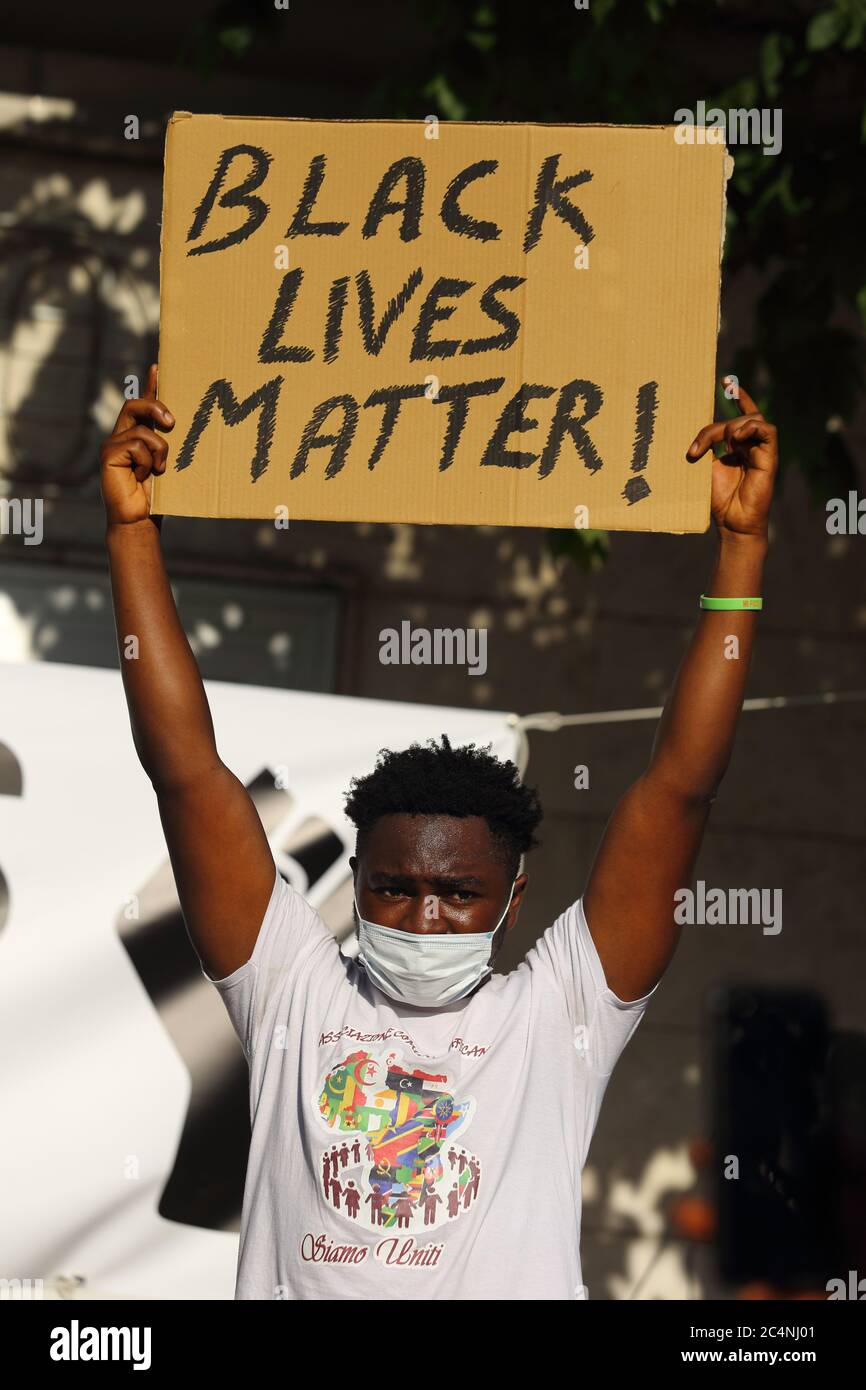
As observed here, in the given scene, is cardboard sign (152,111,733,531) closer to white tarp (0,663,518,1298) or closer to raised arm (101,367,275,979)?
raised arm (101,367,275,979)

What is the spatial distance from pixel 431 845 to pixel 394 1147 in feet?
1.39

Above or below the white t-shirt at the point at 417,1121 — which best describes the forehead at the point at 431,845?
above

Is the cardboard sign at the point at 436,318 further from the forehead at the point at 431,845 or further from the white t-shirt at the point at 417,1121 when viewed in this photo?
the white t-shirt at the point at 417,1121

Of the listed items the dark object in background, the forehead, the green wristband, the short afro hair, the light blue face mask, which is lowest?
the dark object in background

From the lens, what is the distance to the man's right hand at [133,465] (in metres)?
2.18

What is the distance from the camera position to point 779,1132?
4871mm

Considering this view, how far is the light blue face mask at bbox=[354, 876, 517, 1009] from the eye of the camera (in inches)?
82.2

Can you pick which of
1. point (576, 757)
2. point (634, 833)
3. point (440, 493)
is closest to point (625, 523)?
point (440, 493)

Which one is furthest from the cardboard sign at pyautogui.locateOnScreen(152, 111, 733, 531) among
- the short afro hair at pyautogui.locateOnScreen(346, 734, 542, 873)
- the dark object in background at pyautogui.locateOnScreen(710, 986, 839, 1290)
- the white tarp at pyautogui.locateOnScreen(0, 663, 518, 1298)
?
the dark object in background at pyautogui.locateOnScreen(710, 986, 839, 1290)

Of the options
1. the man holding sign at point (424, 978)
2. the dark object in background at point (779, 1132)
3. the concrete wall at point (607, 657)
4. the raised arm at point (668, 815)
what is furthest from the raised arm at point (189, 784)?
the dark object in background at point (779, 1132)

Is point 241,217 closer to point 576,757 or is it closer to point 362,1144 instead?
point 362,1144

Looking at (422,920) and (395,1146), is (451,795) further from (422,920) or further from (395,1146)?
(395,1146)

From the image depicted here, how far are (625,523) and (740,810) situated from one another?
10.8 ft

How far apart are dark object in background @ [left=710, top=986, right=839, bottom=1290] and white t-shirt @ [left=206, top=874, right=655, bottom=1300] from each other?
2975 mm
